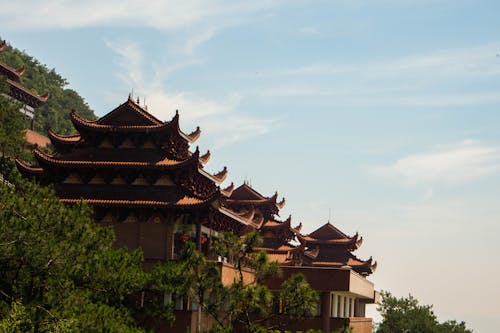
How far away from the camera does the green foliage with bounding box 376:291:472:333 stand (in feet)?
288

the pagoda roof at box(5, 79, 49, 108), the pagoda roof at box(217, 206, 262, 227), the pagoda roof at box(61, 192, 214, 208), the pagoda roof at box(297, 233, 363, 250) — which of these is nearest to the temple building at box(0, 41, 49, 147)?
the pagoda roof at box(5, 79, 49, 108)

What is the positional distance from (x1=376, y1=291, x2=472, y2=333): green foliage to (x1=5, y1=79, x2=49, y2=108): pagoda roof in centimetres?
4174

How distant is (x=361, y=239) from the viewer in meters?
74.8

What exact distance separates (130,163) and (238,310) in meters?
13.1

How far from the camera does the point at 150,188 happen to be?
42.0 meters

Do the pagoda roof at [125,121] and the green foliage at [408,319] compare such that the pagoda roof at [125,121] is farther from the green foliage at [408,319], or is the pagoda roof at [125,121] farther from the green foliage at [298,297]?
the green foliage at [408,319]

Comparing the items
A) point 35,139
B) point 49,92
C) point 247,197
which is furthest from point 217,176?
point 49,92

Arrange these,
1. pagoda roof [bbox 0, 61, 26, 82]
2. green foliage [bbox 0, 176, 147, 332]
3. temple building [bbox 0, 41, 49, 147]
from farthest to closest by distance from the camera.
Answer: pagoda roof [bbox 0, 61, 26, 82] → temple building [bbox 0, 41, 49, 147] → green foliage [bbox 0, 176, 147, 332]

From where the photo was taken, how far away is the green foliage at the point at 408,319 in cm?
8788

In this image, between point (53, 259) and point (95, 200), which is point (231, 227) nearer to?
point (95, 200)

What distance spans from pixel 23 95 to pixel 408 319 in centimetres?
4499


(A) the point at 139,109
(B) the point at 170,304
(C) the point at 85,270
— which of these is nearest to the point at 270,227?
(A) the point at 139,109

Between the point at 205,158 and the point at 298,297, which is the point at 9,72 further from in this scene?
the point at 298,297

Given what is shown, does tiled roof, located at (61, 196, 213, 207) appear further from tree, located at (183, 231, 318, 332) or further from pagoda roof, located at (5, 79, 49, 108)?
pagoda roof, located at (5, 79, 49, 108)
